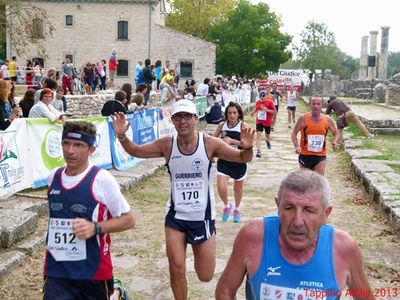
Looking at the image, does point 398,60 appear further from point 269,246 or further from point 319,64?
point 269,246

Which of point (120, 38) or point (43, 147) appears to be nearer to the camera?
point (43, 147)

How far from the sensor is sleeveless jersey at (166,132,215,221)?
16.2ft

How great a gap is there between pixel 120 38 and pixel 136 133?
3723cm

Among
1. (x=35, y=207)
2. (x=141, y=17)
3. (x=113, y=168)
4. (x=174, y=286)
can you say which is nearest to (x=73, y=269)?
(x=174, y=286)

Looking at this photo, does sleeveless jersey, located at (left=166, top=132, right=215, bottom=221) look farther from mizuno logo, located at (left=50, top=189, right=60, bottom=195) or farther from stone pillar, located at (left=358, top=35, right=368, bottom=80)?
stone pillar, located at (left=358, top=35, right=368, bottom=80)

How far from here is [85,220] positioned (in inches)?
138

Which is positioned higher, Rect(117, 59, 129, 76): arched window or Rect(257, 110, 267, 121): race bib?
Rect(117, 59, 129, 76): arched window

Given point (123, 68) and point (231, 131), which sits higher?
point (123, 68)

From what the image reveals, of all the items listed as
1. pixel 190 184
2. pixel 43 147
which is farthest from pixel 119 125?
pixel 43 147

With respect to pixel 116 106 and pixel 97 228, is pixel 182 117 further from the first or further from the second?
pixel 116 106

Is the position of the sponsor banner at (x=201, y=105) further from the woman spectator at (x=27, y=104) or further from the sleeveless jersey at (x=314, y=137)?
the sleeveless jersey at (x=314, y=137)

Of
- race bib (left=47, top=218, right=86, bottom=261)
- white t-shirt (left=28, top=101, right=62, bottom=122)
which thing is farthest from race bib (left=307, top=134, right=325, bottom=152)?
race bib (left=47, top=218, right=86, bottom=261)

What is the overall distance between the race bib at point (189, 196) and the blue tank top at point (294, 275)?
7.78 ft

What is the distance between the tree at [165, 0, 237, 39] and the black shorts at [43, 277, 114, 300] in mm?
61599
